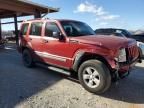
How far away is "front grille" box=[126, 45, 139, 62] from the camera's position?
18.8 ft

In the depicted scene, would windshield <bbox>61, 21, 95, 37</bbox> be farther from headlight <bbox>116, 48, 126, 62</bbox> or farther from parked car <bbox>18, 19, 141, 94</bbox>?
headlight <bbox>116, 48, 126, 62</bbox>

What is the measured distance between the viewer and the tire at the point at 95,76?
17.7 feet

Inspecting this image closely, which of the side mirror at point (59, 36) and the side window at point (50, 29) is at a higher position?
the side window at point (50, 29)

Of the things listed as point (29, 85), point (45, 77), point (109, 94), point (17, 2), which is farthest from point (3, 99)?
point (17, 2)

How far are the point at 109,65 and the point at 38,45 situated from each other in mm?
3221

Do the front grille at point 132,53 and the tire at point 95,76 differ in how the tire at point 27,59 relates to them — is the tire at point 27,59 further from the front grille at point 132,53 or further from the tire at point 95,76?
the front grille at point 132,53

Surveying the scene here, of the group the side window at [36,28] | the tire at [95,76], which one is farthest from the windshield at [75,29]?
the tire at [95,76]

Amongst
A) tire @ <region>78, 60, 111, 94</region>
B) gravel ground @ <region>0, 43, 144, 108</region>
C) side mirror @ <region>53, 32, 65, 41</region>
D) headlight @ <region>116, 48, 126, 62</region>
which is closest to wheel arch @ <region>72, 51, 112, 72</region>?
tire @ <region>78, 60, 111, 94</region>

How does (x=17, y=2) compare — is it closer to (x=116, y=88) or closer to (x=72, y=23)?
(x=72, y=23)

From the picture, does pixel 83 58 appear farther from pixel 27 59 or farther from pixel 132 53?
pixel 27 59

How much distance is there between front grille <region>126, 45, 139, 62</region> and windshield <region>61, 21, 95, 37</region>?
1.63 metres

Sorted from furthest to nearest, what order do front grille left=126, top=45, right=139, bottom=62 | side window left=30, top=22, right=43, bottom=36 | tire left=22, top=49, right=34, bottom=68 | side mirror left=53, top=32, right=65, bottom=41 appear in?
tire left=22, top=49, right=34, bottom=68, side window left=30, top=22, right=43, bottom=36, side mirror left=53, top=32, right=65, bottom=41, front grille left=126, top=45, right=139, bottom=62

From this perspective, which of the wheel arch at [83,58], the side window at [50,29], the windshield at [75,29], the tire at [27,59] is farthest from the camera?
the tire at [27,59]

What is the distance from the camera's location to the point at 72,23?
720 cm
